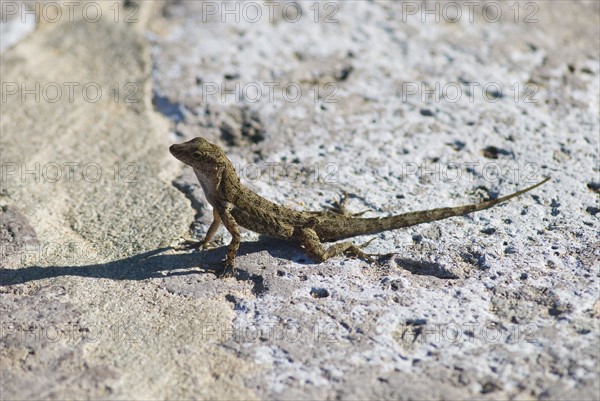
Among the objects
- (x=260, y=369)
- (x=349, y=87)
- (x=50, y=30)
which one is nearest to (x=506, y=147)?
(x=349, y=87)

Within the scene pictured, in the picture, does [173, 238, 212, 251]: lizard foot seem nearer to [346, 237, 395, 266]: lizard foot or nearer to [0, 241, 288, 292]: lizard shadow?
[0, 241, 288, 292]: lizard shadow

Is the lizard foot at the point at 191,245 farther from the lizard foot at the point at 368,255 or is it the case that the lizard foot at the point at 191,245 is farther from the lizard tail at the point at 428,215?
the lizard tail at the point at 428,215

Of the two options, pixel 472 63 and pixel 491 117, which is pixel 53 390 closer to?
pixel 491 117

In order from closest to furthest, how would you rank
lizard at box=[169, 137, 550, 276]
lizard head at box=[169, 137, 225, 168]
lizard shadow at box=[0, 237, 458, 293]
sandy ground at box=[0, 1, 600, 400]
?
sandy ground at box=[0, 1, 600, 400] < lizard shadow at box=[0, 237, 458, 293] < lizard at box=[169, 137, 550, 276] < lizard head at box=[169, 137, 225, 168]

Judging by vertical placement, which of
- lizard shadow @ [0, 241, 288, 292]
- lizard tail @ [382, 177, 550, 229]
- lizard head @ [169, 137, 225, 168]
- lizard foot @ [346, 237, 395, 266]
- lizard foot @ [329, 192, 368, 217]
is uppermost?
lizard head @ [169, 137, 225, 168]

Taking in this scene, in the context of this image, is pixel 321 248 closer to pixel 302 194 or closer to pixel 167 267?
pixel 302 194

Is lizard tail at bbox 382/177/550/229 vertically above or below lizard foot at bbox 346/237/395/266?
above

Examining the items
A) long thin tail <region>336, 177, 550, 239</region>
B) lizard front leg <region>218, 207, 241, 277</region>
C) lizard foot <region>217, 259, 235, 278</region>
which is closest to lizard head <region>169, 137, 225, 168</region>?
lizard front leg <region>218, 207, 241, 277</region>
